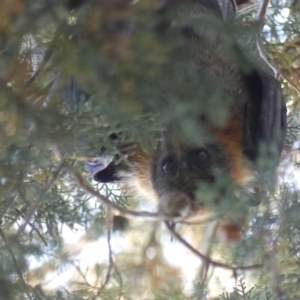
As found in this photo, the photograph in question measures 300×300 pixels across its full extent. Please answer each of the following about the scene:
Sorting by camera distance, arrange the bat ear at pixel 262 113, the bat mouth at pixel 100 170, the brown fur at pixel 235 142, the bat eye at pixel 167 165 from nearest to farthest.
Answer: the bat mouth at pixel 100 170 < the bat ear at pixel 262 113 < the bat eye at pixel 167 165 < the brown fur at pixel 235 142

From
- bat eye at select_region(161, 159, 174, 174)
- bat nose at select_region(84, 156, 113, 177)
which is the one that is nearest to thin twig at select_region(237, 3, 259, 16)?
bat eye at select_region(161, 159, 174, 174)

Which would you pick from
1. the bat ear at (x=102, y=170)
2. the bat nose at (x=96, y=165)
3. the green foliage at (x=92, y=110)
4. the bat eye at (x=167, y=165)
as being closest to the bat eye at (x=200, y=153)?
the bat eye at (x=167, y=165)

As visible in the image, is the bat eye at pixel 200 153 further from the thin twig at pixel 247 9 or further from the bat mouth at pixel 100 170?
the thin twig at pixel 247 9

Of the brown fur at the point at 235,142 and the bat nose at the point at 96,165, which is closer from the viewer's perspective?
the bat nose at the point at 96,165

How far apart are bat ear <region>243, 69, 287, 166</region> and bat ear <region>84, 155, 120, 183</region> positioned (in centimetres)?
96

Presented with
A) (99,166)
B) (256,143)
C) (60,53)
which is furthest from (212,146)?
(60,53)

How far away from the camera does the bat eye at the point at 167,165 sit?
4.37 metres

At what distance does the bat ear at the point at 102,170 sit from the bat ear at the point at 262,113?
0.96 metres

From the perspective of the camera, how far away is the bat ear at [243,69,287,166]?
13.7 feet

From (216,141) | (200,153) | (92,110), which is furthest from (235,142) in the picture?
(92,110)

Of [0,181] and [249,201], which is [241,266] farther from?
[0,181]

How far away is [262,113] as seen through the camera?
14.0 ft

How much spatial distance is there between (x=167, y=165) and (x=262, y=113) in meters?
0.73

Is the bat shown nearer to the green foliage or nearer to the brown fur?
the brown fur
